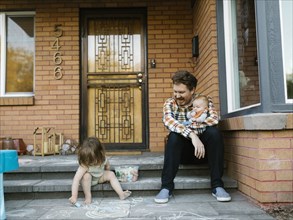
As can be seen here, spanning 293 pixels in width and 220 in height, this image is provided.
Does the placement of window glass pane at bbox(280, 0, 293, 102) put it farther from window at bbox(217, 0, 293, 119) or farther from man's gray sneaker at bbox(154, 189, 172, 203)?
man's gray sneaker at bbox(154, 189, 172, 203)

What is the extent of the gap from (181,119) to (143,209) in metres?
0.99

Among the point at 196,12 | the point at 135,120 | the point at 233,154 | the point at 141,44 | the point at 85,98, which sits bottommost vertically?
the point at 233,154

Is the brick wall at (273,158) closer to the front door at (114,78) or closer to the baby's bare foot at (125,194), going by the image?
the baby's bare foot at (125,194)

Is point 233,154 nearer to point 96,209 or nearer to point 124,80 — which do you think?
point 96,209

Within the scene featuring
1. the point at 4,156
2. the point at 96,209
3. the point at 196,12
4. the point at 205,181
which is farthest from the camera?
the point at 196,12

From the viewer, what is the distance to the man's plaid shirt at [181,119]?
9.90 ft

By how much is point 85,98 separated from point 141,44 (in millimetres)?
1236

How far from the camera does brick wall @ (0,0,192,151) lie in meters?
5.00

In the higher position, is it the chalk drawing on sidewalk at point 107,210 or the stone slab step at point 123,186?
the stone slab step at point 123,186

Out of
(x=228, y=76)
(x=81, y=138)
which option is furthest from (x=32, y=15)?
(x=228, y=76)

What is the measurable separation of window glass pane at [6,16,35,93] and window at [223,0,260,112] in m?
3.15

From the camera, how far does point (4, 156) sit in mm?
2256

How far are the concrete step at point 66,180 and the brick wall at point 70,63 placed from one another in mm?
1521

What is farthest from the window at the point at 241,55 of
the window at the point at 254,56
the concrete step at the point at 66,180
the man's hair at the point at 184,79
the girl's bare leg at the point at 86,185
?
the girl's bare leg at the point at 86,185
